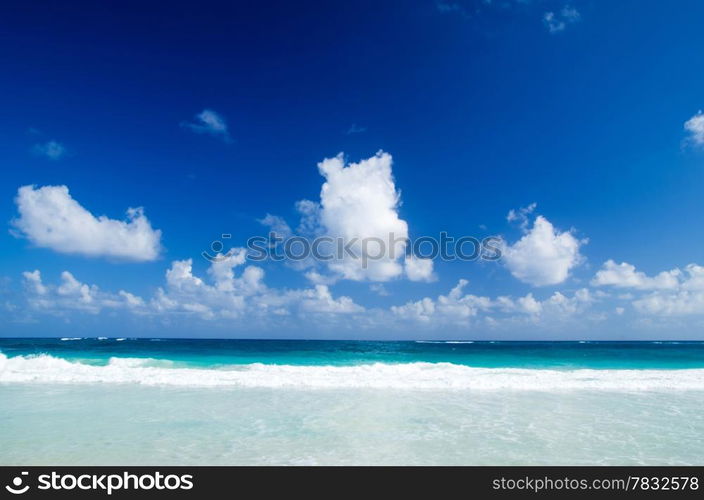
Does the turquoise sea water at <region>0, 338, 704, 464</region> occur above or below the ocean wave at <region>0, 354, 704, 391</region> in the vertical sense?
above

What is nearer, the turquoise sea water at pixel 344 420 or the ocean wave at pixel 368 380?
the turquoise sea water at pixel 344 420

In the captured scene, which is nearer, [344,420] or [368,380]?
[344,420]

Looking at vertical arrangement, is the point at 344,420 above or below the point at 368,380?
above

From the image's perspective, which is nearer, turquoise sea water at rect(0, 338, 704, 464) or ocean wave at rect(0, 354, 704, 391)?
turquoise sea water at rect(0, 338, 704, 464)

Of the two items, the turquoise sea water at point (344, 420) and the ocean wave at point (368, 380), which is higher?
the turquoise sea water at point (344, 420)

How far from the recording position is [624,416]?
10.0 meters
